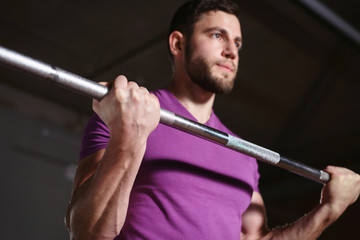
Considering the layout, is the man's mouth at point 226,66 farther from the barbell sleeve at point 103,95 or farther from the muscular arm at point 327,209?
the muscular arm at point 327,209

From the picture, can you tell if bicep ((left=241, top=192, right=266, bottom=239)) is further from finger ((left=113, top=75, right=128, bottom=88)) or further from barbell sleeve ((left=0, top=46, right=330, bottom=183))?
finger ((left=113, top=75, right=128, bottom=88))

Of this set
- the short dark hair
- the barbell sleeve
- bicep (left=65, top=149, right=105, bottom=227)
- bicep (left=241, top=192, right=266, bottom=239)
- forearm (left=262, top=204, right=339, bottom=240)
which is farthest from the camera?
the short dark hair

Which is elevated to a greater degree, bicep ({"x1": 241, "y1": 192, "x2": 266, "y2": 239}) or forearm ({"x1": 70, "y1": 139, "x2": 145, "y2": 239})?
forearm ({"x1": 70, "y1": 139, "x2": 145, "y2": 239})

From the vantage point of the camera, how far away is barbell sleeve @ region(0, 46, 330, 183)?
2.88 ft

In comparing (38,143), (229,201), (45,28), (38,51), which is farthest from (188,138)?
(38,143)

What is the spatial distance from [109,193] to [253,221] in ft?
2.57

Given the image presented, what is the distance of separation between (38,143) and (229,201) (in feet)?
15.0

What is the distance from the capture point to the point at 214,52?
152 cm

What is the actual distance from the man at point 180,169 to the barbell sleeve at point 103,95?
0.17ft

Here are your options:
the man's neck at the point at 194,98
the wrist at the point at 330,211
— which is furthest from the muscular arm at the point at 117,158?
the wrist at the point at 330,211

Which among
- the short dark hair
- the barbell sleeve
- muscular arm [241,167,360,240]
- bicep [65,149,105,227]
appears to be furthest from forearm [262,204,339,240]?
the short dark hair

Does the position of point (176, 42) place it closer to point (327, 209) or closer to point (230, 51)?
point (230, 51)

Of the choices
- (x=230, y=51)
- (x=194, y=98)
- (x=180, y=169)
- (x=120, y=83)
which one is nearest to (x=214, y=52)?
(x=230, y=51)

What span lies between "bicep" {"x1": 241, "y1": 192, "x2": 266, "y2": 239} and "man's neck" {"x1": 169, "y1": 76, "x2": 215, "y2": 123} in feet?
1.27
